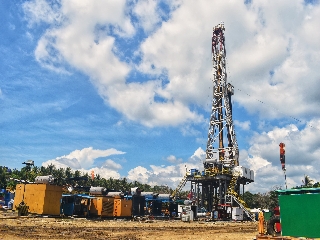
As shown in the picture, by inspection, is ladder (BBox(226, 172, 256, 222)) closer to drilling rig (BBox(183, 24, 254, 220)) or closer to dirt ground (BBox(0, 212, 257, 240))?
drilling rig (BBox(183, 24, 254, 220))

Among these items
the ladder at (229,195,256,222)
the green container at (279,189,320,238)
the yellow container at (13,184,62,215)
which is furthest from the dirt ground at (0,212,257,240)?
the ladder at (229,195,256,222)

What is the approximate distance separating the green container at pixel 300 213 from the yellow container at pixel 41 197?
24784 mm

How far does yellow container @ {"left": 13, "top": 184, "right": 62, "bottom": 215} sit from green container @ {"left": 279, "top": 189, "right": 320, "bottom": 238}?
2478cm

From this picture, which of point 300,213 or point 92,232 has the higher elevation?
point 300,213

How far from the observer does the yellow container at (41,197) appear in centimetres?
3088

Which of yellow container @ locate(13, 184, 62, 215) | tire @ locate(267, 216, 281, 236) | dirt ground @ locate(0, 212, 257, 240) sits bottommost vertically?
dirt ground @ locate(0, 212, 257, 240)

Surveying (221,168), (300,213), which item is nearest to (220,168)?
(221,168)

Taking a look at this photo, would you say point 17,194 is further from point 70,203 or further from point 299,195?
point 299,195

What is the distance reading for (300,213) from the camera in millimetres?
11891

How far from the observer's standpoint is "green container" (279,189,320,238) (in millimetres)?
11438

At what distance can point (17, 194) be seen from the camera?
108 ft

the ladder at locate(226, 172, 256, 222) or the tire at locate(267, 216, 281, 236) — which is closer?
the tire at locate(267, 216, 281, 236)

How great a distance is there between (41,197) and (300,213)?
25807 millimetres

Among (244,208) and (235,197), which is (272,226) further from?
(235,197)
